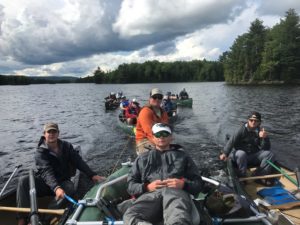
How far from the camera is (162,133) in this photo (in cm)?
473

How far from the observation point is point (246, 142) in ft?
26.6

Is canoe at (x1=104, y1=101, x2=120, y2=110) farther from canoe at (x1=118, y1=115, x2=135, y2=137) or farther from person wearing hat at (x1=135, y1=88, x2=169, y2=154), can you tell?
person wearing hat at (x1=135, y1=88, x2=169, y2=154)

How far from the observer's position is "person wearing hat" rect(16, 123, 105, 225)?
5.90 m

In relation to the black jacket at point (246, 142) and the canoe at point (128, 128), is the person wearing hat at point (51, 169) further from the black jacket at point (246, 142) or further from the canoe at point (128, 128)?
the canoe at point (128, 128)

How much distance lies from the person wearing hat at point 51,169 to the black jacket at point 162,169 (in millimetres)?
1611

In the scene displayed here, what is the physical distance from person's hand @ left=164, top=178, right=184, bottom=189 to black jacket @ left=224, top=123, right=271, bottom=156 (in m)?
3.86

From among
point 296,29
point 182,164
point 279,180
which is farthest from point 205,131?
point 296,29

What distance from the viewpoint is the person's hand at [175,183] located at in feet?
14.4

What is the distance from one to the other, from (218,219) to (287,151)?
1031cm

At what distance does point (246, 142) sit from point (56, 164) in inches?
177

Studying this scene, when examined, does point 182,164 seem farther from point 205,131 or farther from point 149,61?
point 149,61

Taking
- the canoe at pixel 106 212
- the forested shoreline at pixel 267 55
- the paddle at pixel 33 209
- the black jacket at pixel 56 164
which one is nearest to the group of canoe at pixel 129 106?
the black jacket at pixel 56 164

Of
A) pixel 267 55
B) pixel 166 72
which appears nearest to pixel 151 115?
pixel 267 55

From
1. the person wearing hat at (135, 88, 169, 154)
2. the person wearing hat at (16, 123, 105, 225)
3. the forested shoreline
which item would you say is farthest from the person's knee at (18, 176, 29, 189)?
the forested shoreline
